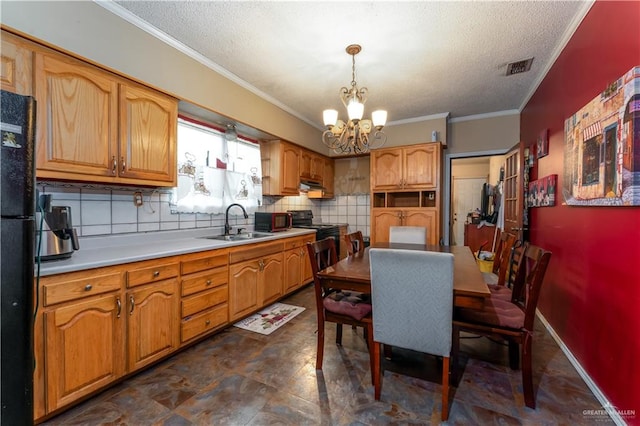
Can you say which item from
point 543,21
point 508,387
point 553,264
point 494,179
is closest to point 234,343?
point 508,387

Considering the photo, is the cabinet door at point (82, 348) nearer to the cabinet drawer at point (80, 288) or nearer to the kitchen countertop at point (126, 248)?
the cabinet drawer at point (80, 288)

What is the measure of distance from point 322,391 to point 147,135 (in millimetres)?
2247

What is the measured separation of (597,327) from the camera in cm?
166

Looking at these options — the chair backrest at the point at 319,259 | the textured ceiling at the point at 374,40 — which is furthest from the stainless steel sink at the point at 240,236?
the textured ceiling at the point at 374,40

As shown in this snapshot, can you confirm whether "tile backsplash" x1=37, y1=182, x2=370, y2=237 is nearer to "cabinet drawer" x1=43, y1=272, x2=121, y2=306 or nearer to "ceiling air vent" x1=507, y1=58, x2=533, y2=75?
"cabinet drawer" x1=43, y1=272, x2=121, y2=306

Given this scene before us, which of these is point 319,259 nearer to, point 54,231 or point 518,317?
point 518,317

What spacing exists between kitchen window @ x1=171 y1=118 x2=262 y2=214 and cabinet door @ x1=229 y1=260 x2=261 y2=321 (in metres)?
0.80

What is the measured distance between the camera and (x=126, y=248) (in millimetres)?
2039

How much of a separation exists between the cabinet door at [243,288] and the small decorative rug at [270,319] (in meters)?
0.11

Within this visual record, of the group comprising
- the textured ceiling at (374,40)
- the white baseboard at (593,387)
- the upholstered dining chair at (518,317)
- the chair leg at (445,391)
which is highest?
the textured ceiling at (374,40)

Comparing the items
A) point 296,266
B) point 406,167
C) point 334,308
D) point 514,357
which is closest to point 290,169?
point 296,266

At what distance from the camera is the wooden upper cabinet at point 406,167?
152 inches

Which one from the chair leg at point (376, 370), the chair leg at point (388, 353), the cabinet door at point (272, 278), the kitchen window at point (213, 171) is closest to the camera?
the chair leg at point (376, 370)

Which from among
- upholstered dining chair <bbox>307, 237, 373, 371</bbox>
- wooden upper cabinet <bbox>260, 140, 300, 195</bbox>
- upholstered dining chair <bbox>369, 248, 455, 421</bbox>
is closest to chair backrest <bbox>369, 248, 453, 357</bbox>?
upholstered dining chair <bbox>369, 248, 455, 421</bbox>
